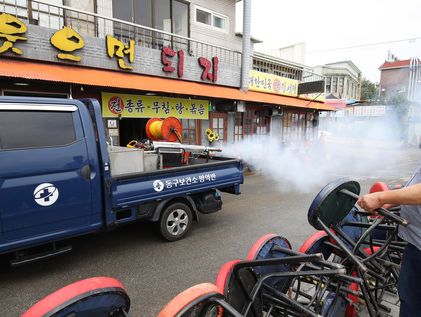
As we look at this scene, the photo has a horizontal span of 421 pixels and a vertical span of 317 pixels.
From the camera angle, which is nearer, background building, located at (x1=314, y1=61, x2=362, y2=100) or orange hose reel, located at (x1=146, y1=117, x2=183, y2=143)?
orange hose reel, located at (x1=146, y1=117, x2=183, y2=143)

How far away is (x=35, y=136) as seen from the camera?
3.31 m

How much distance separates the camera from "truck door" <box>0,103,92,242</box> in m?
3.11

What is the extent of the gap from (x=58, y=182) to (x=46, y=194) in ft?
0.61

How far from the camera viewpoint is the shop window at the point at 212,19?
38.4 ft

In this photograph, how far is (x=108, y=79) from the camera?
294 inches

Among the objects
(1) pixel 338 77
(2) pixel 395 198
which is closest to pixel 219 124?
(2) pixel 395 198

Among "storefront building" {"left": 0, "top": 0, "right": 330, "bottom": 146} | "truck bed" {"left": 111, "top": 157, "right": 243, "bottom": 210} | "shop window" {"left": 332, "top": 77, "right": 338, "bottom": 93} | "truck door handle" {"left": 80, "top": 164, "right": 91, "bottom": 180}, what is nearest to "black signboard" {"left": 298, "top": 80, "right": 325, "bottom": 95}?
"storefront building" {"left": 0, "top": 0, "right": 330, "bottom": 146}

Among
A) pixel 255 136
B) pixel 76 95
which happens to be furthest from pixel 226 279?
pixel 255 136

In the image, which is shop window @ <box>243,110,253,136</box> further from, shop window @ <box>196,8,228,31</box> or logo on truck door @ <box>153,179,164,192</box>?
logo on truck door @ <box>153,179,164,192</box>

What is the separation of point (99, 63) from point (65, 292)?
7452 mm

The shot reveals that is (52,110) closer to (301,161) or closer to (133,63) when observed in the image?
(133,63)

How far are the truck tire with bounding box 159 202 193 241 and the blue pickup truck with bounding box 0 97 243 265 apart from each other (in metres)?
0.25

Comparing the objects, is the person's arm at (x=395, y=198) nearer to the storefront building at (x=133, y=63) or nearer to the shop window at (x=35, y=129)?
the shop window at (x=35, y=129)

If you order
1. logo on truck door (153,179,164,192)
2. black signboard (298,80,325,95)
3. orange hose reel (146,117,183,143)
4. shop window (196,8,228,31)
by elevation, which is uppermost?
shop window (196,8,228,31)
